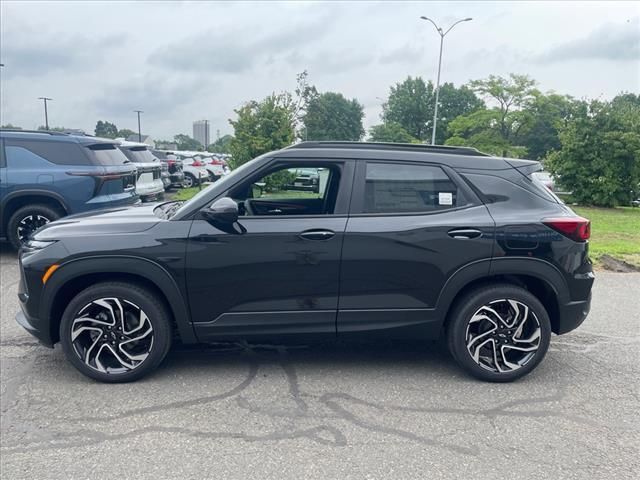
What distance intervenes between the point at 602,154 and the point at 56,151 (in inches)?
688

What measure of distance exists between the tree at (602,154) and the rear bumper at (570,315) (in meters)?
16.1

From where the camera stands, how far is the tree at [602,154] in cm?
1730

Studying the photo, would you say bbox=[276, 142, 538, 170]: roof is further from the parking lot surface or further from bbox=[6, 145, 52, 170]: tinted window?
bbox=[6, 145, 52, 170]: tinted window

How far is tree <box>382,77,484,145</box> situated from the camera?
65.7 m

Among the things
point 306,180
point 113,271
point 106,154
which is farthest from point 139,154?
point 113,271

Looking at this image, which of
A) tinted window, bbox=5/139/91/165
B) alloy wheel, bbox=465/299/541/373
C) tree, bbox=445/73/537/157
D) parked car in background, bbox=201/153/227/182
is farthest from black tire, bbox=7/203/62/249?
tree, bbox=445/73/537/157

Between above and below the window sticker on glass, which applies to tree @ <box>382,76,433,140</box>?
above

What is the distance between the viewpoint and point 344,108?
74625 millimetres

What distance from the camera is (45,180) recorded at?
24.2ft

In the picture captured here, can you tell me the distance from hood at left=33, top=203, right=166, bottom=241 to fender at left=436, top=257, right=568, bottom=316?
220 centimetres

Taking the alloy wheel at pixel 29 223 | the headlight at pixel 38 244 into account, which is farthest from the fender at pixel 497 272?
the alloy wheel at pixel 29 223

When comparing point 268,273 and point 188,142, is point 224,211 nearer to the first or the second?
point 268,273

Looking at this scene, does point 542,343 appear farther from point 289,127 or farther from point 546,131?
point 546,131

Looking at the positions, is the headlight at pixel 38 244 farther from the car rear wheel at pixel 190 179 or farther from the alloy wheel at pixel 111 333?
the car rear wheel at pixel 190 179
